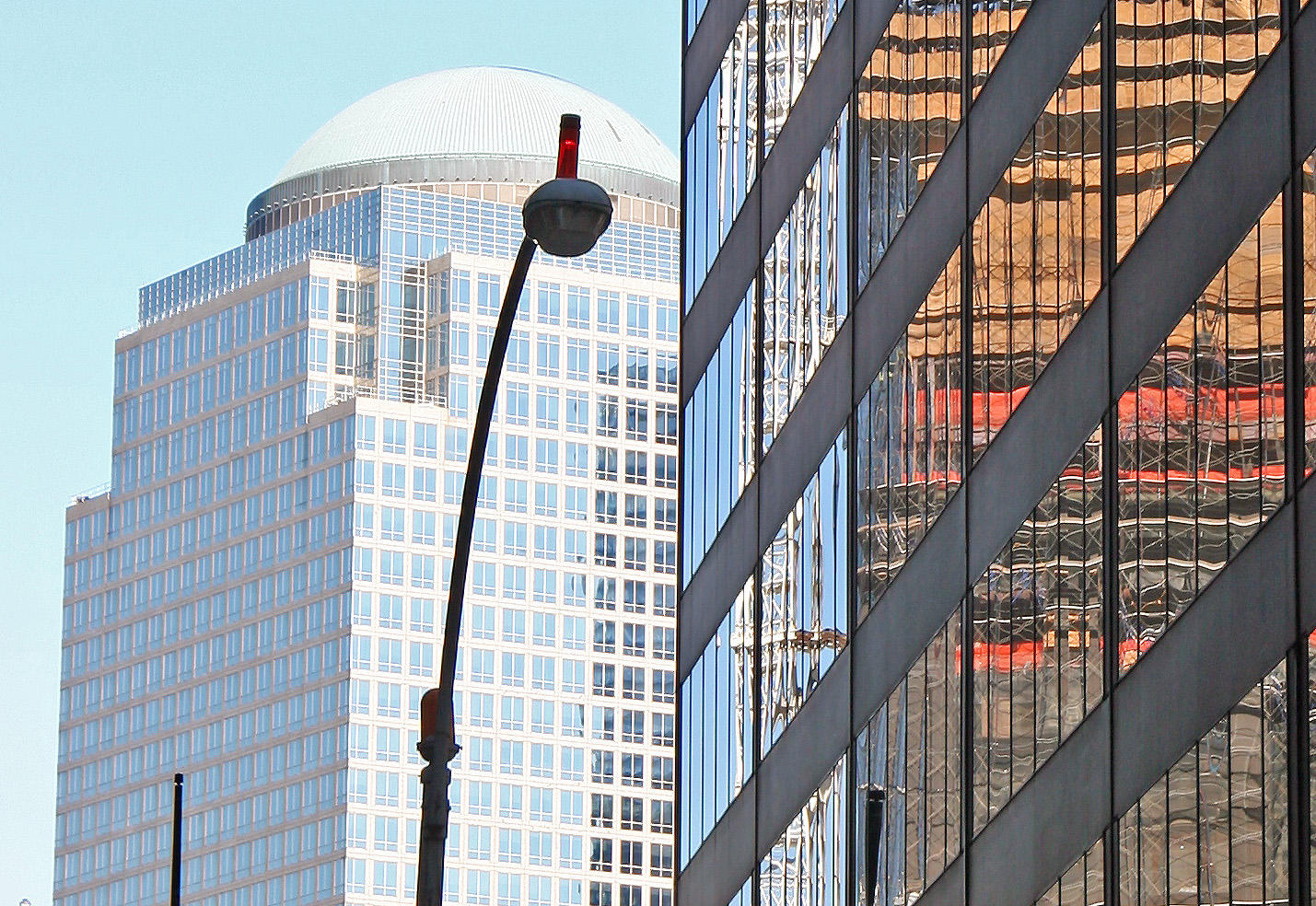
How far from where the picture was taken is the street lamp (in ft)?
63.5

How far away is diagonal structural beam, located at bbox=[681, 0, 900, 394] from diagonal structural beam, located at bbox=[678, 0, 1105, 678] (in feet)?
1.31

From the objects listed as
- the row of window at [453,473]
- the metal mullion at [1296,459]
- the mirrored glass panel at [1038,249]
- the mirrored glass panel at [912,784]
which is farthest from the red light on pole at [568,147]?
the row of window at [453,473]

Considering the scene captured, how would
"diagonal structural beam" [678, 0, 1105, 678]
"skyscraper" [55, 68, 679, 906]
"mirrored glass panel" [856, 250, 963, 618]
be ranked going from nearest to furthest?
"diagonal structural beam" [678, 0, 1105, 678] → "mirrored glass panel" [856, 250, 963, 618] → "skyscraper" [55, 68, 679, 906]

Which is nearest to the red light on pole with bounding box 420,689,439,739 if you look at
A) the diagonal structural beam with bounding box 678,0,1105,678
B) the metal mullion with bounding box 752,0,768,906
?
the diagonal structural beam with bounding box 678,0,1105,678

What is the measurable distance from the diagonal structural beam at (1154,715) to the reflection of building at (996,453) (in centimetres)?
6

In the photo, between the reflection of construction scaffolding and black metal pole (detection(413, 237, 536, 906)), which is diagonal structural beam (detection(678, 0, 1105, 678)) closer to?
the reflection of construction scaffolding

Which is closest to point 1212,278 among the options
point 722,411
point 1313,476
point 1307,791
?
point 1313,476

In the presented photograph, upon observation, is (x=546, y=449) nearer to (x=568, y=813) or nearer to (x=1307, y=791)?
(x=568, y=813)

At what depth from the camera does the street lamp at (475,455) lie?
19.4 metres

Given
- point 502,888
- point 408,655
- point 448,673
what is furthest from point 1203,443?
point 408,655

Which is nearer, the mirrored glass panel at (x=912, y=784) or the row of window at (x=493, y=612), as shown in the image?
the mirrored glass panel at (x=912, y=784)

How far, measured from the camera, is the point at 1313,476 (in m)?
25.0

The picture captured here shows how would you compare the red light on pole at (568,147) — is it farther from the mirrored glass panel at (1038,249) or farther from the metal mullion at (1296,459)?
the mirrored glass panel at (1038,249)

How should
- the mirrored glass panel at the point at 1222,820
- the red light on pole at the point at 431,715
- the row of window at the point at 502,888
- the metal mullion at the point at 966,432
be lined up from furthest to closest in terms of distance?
the row of window at the point at 502,888 → the metal mullion at the point at 966,432 → the mirrored glass panel at the point at 1222,820 → the red light on pole at the point at 431,715
